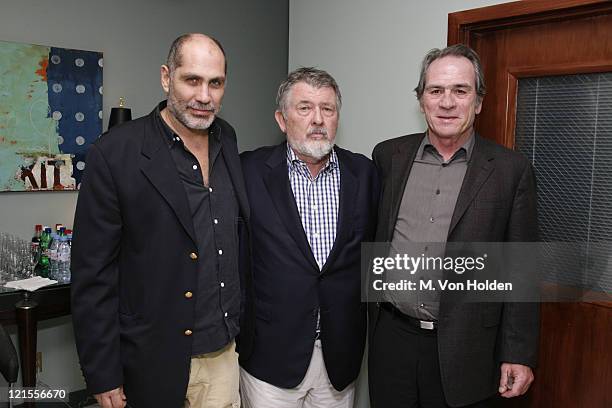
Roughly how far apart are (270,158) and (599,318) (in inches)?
52.0

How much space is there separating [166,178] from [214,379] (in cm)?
72

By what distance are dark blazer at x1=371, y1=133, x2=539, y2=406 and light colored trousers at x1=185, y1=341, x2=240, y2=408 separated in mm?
730

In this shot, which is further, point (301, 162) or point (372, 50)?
point (372, 50)

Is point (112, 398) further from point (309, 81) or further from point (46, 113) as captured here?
point (46, 113)

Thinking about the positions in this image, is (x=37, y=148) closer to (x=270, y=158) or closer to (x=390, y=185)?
Answer: (x=270, y=158)

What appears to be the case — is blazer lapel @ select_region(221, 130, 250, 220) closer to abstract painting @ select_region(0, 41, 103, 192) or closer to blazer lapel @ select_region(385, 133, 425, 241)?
blazer lapel @ select_region(385, 133, 425, 241)

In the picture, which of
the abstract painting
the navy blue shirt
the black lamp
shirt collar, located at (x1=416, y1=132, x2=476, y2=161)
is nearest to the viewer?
the navy blue shirt

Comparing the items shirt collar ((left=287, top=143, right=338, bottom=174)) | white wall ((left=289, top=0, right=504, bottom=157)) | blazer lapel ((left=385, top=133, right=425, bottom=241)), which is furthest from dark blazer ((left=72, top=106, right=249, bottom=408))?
white wall ((left=289, top=0, right=504, bottom=157))

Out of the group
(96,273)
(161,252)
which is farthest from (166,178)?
(96,273)

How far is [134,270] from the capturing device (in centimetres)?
168

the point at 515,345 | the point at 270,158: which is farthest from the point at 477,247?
the point at 270,158

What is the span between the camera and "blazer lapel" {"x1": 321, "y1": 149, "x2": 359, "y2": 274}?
6.18ft

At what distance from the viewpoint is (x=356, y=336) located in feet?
6.49

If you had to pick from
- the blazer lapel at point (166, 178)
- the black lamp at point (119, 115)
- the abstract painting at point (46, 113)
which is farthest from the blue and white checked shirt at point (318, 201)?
the abstract painting at point (46, 113)
